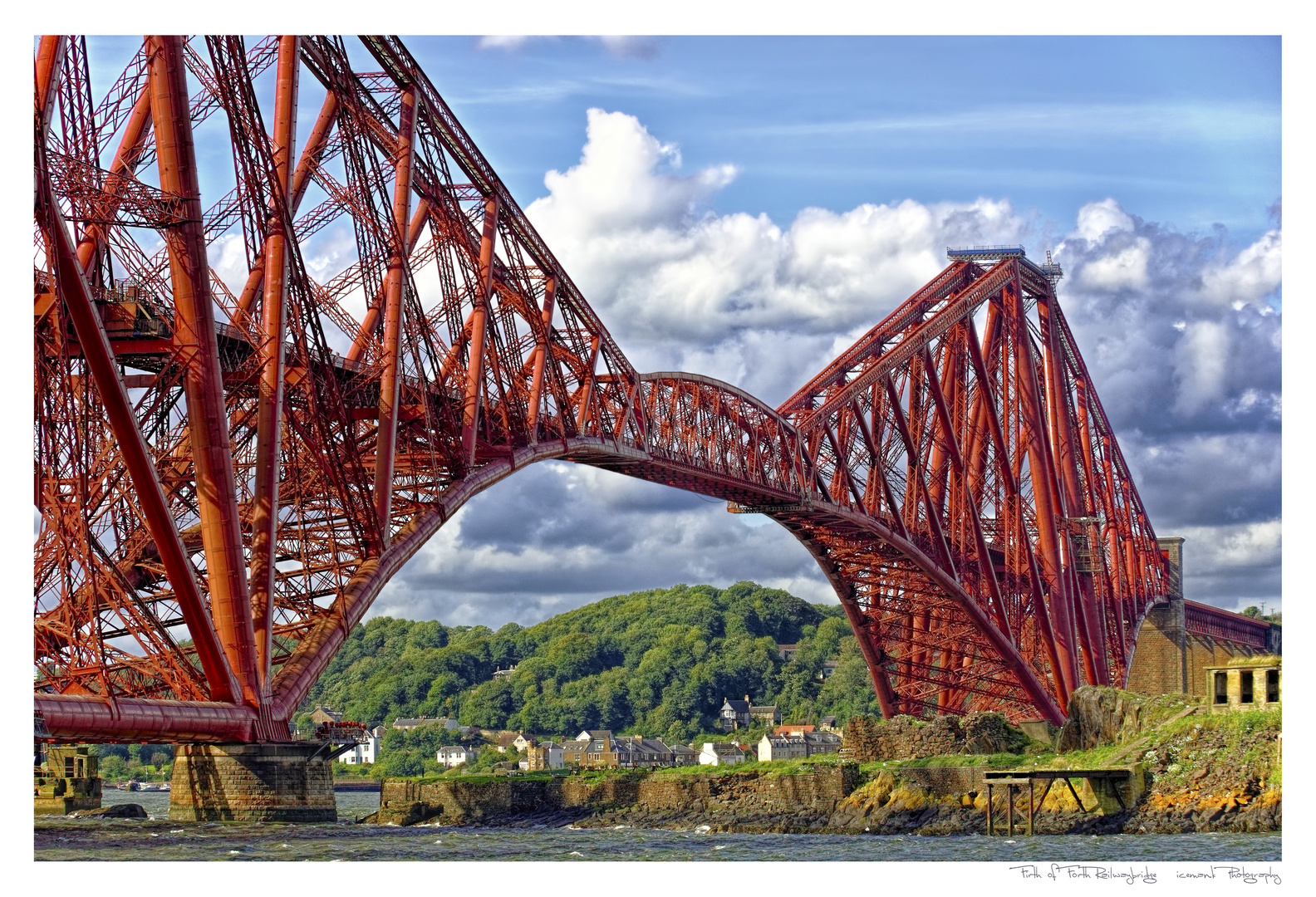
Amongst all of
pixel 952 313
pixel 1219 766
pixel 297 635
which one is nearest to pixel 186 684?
pixel 297 635

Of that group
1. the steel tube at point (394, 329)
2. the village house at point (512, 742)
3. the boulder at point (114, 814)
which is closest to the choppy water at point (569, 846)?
the boulder at point (114, 814)

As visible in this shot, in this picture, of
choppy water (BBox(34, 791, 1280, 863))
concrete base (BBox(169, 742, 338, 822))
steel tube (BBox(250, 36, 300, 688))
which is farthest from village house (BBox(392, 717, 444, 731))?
steel tube (BBox(250, 36, 300, 688))

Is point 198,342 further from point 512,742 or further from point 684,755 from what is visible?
point 512,742

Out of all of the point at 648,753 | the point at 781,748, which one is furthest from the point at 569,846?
the point at 648,753

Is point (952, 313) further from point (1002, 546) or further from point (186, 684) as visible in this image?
point (186, 684)

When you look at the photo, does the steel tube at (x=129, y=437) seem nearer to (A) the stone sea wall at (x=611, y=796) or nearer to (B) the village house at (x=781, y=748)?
(A) the stone sea wall at (x=611, y=796)
